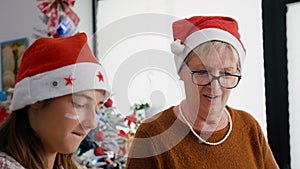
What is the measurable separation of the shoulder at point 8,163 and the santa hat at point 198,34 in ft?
1.44

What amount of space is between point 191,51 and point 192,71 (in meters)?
0.05

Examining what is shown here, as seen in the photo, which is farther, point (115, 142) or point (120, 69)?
point (115, 142)

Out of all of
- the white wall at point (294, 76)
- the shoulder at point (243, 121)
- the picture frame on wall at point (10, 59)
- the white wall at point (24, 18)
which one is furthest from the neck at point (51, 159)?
the picture frame on wall at point (10, 59)

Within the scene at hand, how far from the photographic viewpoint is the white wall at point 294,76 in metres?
2.25

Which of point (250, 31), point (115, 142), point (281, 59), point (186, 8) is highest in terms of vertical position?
point (186, 8)

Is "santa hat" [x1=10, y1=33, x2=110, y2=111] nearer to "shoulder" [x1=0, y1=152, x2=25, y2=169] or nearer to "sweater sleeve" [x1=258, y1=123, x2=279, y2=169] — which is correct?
"shoulder" [x1=0, y1=152, x2=25, y2=169]

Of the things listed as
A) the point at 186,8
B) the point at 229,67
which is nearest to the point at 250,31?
the point at 186,8

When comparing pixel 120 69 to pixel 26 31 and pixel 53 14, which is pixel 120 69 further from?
pixel 26 31

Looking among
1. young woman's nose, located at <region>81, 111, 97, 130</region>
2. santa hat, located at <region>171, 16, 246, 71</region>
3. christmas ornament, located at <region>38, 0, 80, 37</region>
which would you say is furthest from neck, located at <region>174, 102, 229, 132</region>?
christmas ornament, located at <region>38, 0, 80, 37</region>

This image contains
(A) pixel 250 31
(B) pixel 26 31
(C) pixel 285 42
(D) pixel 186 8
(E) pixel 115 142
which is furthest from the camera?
(B) pixel 26 31

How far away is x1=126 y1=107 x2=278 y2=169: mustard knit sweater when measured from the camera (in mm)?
1111

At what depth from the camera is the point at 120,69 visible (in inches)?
39.5

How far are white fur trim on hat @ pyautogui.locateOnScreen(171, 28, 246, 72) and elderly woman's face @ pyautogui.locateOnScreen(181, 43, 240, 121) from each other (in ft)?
0.06

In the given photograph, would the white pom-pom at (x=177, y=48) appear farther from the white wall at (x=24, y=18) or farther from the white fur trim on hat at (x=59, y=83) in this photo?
the white wall at (x=24, y=18)
